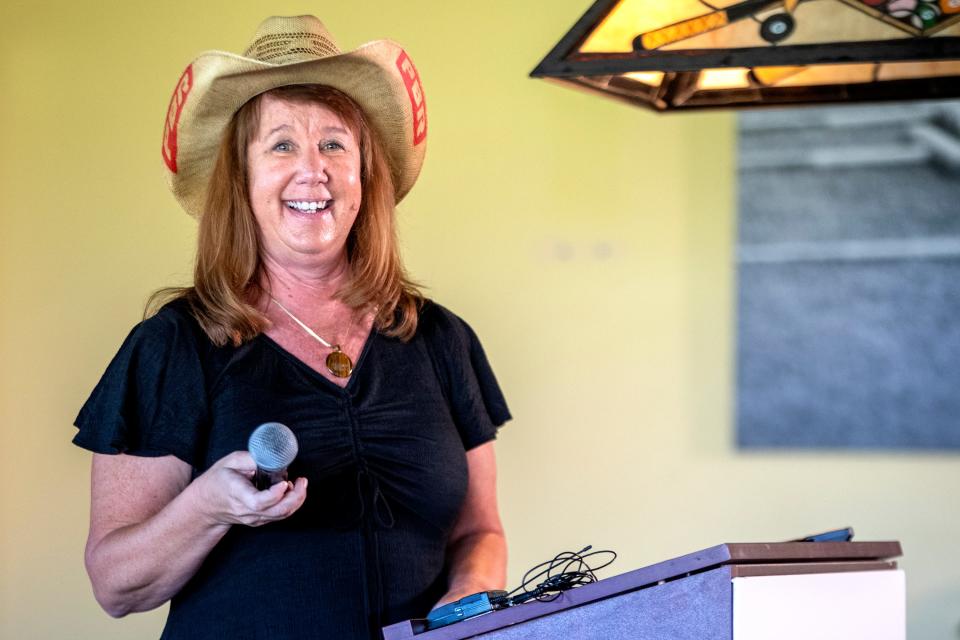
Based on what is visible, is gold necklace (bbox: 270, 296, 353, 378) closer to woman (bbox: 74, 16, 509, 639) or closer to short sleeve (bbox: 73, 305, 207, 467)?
woman (bbox: 74, 16, 509, 639)

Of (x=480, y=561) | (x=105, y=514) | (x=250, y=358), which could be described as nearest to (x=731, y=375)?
(x=480, y=561)

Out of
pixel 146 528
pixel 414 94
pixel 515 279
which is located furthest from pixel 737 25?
pixel 515 279

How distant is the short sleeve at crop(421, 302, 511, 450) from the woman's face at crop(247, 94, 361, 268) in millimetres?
246

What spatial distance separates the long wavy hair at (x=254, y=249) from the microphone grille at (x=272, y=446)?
1.62 ft

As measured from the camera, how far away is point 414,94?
229 cm

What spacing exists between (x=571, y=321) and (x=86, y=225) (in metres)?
1.41

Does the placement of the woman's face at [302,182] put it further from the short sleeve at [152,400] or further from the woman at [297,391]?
the short sleeve at [152,400]

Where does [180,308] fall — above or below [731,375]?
above

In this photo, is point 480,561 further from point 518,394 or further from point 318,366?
point 518,394

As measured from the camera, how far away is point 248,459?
158cm

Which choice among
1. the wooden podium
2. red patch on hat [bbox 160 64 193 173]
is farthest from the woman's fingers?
red patch on hat [bbox 160 64 193 173]

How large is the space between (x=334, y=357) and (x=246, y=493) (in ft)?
1.63

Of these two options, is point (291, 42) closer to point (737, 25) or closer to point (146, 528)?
point (737, 25)

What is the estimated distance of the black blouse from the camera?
187 centimetres
